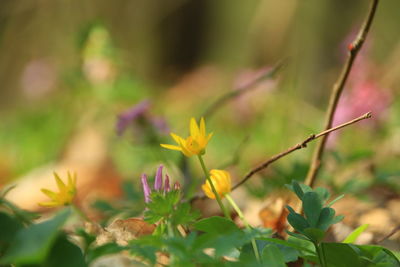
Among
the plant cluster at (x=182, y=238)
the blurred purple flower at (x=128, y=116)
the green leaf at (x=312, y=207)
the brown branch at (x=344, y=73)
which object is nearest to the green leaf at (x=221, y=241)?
the plant cluster at (x=182, y=238)

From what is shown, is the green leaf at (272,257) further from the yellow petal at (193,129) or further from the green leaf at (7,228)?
the green leaf at (7,228)

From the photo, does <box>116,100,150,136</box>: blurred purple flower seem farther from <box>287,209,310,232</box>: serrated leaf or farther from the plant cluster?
<box>287,209,310,232</box>: serrated leaf

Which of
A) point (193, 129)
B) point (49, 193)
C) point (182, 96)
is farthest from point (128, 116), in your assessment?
point (182, 96)

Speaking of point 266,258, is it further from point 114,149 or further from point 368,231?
point 114,149

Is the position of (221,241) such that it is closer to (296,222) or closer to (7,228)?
(296,222)

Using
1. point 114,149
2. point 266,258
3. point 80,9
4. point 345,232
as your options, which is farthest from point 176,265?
point 80,9
